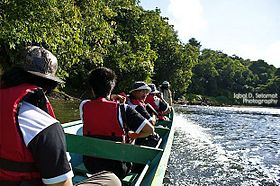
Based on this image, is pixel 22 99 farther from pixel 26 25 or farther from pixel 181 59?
pixel 181 59

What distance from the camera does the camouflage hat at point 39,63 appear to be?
1674 mm

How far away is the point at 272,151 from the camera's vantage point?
1091cm

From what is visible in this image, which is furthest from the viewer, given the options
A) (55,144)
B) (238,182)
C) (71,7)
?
(71,7)

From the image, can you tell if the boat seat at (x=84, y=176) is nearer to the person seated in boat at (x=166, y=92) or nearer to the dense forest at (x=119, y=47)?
the dense forest at (x=119, y=47)

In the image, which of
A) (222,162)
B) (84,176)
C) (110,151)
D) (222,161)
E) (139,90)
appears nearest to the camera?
(110,151)

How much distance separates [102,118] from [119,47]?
22604mm

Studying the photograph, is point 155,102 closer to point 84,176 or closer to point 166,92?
point 84,176

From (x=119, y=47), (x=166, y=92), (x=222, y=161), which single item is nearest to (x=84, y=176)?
(x=222, y=161)

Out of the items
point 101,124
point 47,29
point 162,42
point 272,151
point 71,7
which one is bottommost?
point 272,151

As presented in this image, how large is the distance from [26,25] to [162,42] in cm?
3545

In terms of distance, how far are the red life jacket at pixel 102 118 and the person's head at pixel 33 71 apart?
5.14 ft

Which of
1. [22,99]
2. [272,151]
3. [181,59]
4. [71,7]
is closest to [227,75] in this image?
[181,59]

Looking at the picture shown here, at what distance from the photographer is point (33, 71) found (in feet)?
5.45

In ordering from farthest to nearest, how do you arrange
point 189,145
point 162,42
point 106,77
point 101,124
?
point 162,42
point 189,145
point 101,124
point 106,77
